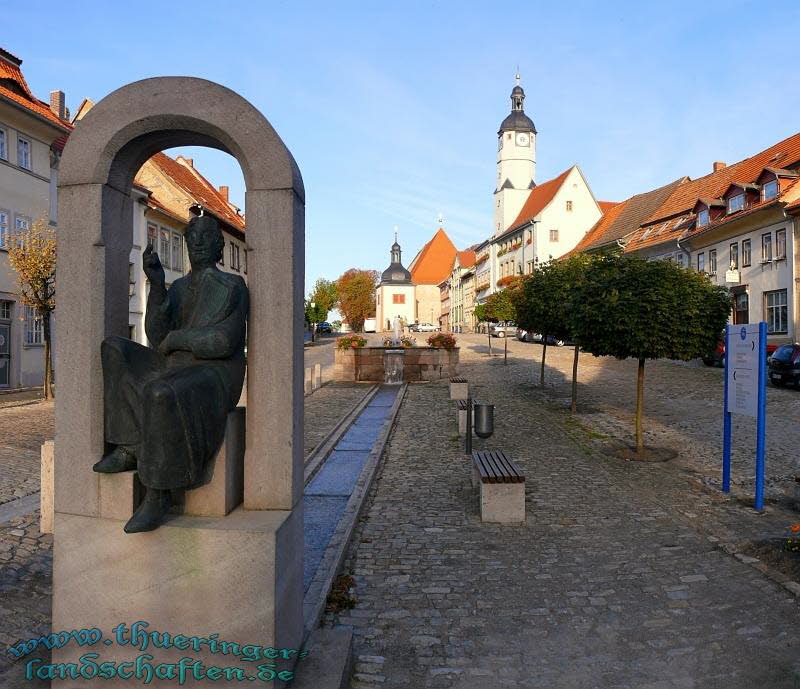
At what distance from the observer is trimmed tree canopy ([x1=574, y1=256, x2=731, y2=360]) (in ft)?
32.8

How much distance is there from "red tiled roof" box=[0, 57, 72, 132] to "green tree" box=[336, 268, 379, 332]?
60106mm

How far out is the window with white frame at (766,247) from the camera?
29.3 m

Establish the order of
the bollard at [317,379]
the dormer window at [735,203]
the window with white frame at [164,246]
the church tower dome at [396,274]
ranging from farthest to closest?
the church tower dome at [396,274] < the dormer window at [735,203] < the window with white frame at [164,246] < the bollard at [317,379]

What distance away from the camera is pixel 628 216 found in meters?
50.0

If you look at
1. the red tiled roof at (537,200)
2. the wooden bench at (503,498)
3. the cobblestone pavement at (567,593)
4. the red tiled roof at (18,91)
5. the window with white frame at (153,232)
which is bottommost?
the cobblestone pavement at (567,593)

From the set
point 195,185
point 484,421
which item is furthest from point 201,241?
point 195,185

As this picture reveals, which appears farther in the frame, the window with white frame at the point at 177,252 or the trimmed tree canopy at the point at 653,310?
the window with white frame at the point at 177,252

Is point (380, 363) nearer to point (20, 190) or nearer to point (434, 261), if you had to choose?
point (20, 190)

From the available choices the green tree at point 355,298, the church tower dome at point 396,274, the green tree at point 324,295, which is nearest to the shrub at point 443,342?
the green tree at point 324,295

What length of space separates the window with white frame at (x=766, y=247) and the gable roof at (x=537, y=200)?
3628 centimetres

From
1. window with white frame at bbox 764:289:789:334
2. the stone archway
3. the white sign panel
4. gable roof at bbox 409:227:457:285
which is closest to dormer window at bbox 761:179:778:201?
window with white frame at bbox 764:289:789:334

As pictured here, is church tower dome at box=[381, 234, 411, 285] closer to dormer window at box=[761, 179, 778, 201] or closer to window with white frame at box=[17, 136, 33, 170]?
dormer window at box=[761, 179, 778, 201]

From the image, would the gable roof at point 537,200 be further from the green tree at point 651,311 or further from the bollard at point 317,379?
the green tree at point 651,311

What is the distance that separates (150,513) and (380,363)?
20.9 m
